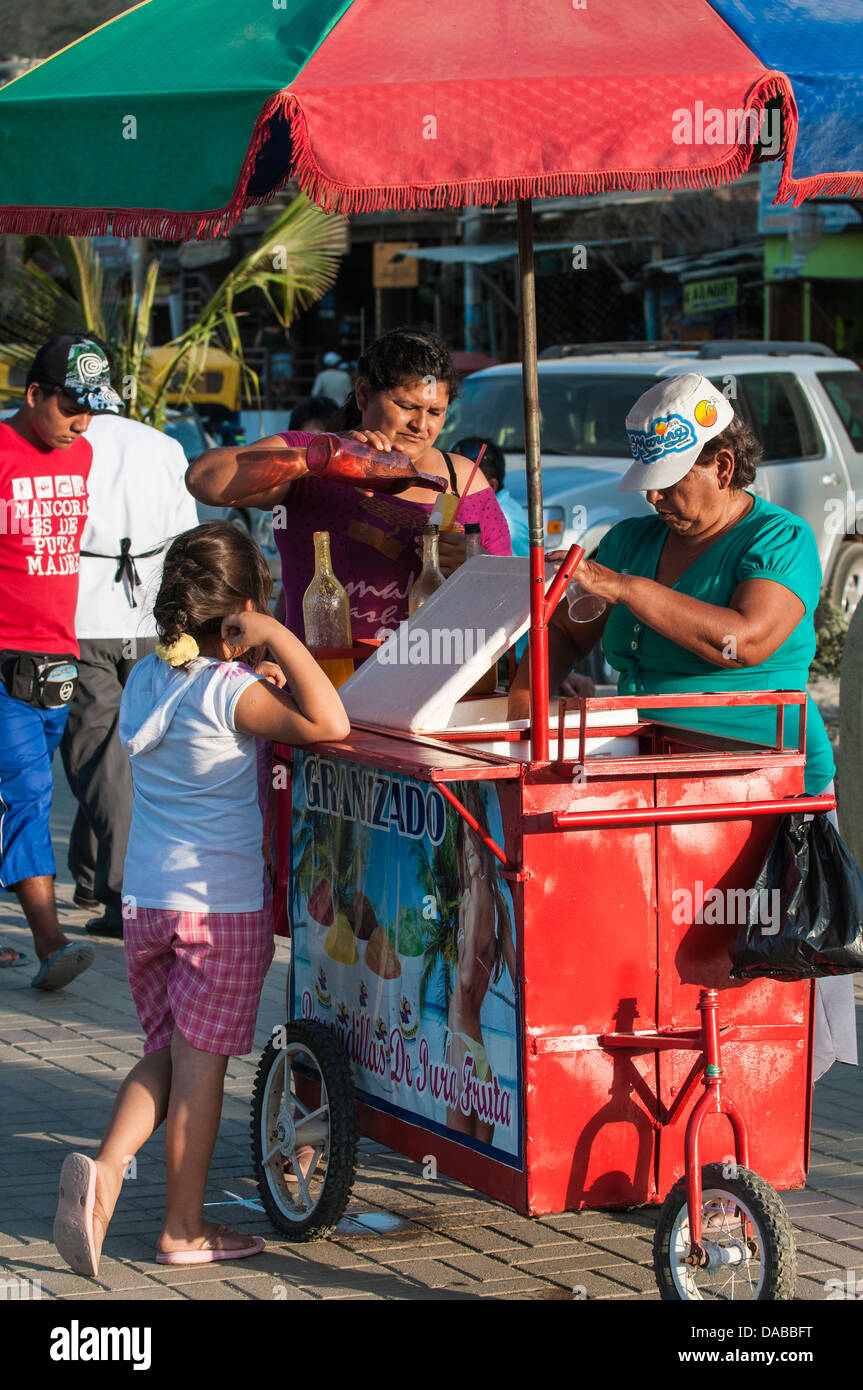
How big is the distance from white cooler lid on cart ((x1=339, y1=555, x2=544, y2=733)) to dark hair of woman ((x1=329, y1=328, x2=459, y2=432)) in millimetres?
629

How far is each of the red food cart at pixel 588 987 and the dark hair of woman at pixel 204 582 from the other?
397 millimetres

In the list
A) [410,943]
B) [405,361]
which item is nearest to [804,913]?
[410,943]

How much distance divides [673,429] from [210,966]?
158 centimetres

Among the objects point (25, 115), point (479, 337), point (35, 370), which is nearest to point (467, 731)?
point (25, 115)

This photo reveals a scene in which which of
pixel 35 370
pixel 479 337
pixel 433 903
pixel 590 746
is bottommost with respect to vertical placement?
pixel 433 903

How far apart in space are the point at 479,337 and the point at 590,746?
2084 centimetres

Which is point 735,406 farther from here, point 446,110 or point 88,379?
point 446,110

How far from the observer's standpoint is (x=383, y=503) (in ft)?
13.9

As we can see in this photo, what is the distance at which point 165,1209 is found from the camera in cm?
393

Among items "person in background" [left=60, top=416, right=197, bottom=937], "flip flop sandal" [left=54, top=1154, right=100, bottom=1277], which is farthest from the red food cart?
"person in background" [left=60, top=416, right=197, bottom=937]

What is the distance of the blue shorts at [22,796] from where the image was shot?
5.80 m

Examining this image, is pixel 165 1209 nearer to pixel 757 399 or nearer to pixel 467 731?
pixel 467 731

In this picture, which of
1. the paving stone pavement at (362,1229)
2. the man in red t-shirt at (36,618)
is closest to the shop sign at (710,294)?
the man in red t-shirt at (36,618)

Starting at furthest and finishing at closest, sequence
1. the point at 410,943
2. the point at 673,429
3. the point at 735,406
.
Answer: the point at 735,406
the point at 673,429
the point at 410,943
